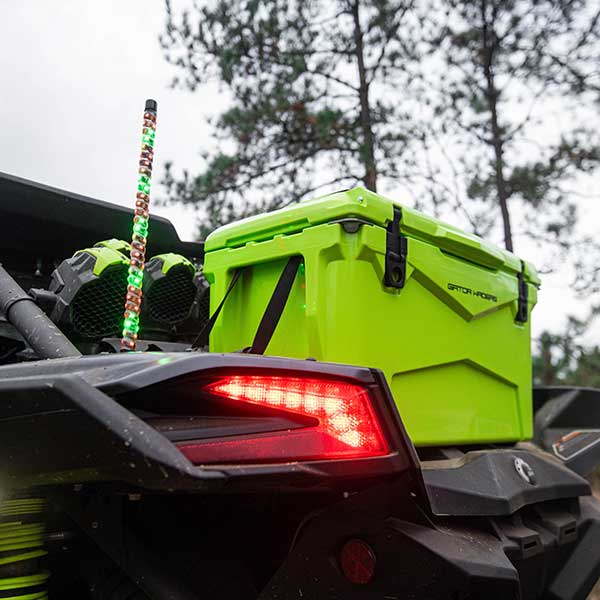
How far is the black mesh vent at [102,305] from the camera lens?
205cm

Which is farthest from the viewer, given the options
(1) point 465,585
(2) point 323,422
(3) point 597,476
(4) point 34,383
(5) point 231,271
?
(3) point 597,476

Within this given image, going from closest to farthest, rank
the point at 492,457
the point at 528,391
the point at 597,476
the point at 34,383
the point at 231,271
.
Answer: the point at 34,383
the point at 492,457
the point at 231,271
the point at 528,391
the point at 597,476

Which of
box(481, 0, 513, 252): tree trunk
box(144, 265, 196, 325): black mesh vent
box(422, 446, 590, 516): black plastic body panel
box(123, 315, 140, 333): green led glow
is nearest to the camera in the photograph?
box(422, 446, 590, 516): black plastic body panel

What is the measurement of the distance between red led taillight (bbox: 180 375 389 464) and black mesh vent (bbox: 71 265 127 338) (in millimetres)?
1100

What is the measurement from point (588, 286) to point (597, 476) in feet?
9.58

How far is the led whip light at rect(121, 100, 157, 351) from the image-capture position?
1.68 m

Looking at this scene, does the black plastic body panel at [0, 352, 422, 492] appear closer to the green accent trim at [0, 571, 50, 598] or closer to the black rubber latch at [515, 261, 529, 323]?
the green accent trim at [0, 571, 50, 598]

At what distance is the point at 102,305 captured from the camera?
2137mm

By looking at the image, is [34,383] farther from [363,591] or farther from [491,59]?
[491,59]

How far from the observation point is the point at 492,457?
5.80ft

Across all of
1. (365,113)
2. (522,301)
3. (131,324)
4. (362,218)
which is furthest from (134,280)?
(365,113)

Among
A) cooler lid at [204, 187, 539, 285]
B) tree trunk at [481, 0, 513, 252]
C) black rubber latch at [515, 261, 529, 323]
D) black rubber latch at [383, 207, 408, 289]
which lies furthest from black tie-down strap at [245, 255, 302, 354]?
tree trunk at [481, 0, 513, 252]

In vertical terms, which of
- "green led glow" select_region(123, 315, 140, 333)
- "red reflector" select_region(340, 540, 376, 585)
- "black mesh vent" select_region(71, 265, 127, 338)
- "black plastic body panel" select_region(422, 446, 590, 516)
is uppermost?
"black mesh vent" select_region(71, 265, 127, 338)

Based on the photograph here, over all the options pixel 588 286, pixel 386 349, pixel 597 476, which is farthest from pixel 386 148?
pixel 386 349
